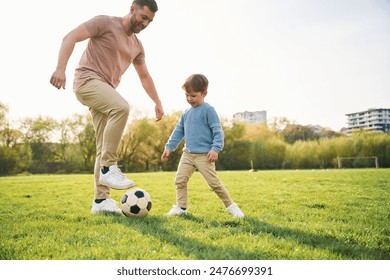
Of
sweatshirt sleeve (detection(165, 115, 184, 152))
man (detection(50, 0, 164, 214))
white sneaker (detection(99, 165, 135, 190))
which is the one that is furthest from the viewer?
sweatshirt sleeve (detection(165, 115, 184, 152))

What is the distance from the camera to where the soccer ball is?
3.13 meters

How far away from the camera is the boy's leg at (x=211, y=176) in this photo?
3188mm

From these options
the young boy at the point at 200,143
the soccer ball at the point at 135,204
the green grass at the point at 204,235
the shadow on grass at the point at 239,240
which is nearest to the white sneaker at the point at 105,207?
the green grass at the point at 204,235

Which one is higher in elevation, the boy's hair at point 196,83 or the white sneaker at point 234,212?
the boy's hair at point 196,83

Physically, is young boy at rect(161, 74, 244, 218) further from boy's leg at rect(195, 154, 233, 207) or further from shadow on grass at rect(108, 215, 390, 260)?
shadow on grass at rect(108, 215, 390, 260)

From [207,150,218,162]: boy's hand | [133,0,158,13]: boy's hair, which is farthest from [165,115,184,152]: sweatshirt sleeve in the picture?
[133,0,158,13]: boy's hair

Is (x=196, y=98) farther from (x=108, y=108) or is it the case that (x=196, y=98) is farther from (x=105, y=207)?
(x=105, y=207)

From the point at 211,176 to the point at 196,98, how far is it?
0.78 metres

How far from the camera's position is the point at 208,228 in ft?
8.80

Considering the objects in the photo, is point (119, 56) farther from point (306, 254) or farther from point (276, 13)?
point (306, 254)

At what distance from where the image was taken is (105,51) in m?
3.30

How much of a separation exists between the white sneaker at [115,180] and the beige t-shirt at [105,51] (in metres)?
0.90

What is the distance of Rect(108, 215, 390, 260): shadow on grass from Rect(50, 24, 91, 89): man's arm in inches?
49.5

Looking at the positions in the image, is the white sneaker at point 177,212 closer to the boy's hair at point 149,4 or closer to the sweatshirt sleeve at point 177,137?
the sweatshirt sleeve at point 177,137
